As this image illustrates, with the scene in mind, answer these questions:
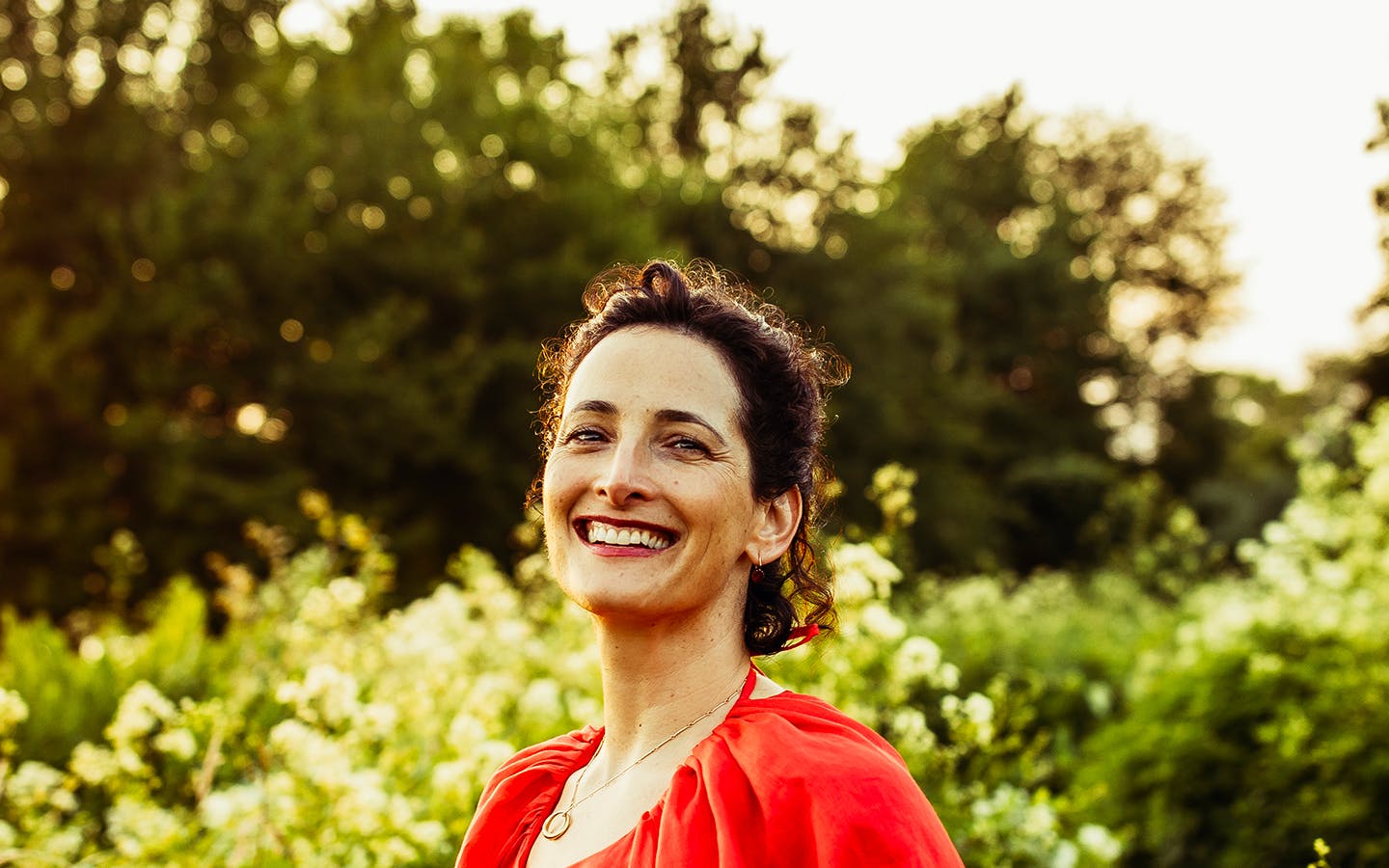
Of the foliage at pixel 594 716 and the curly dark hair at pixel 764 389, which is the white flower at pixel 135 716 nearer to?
the foliage at pixel 594 716

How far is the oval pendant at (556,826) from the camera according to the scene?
2.19 m

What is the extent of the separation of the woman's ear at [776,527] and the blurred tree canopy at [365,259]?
16.1m

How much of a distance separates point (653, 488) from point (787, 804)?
556mm

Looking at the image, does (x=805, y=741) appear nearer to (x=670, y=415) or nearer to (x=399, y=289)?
(x=670, y=415)

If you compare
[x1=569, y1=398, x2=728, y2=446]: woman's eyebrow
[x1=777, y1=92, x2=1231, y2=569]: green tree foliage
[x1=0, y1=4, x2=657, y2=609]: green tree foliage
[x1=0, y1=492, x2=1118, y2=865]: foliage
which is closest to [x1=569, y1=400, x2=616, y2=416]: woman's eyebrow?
[x1=569, y1=398, x2=728, y2=446]: woman's eyebrow

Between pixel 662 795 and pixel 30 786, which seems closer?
pixel 662 795

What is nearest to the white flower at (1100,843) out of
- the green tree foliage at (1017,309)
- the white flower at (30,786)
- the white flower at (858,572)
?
the white flower at (858,572)

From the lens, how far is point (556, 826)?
221 centimetres

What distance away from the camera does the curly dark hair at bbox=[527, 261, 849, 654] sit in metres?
2.17

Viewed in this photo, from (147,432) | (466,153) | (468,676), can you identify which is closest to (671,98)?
(466,153)

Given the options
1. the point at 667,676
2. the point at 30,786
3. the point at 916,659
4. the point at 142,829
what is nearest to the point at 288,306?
the point at 30,786

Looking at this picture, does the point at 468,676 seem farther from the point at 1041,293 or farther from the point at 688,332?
the point at 1041,293

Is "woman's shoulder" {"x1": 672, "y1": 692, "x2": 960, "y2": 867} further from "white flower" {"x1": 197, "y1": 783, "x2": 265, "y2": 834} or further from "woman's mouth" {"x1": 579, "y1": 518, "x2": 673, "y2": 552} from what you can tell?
"white flower" {"x1": 197, "y1": 783, "x2": 265, "y2": 834}

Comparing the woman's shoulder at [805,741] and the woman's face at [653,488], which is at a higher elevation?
the woman's face at [653,488]
